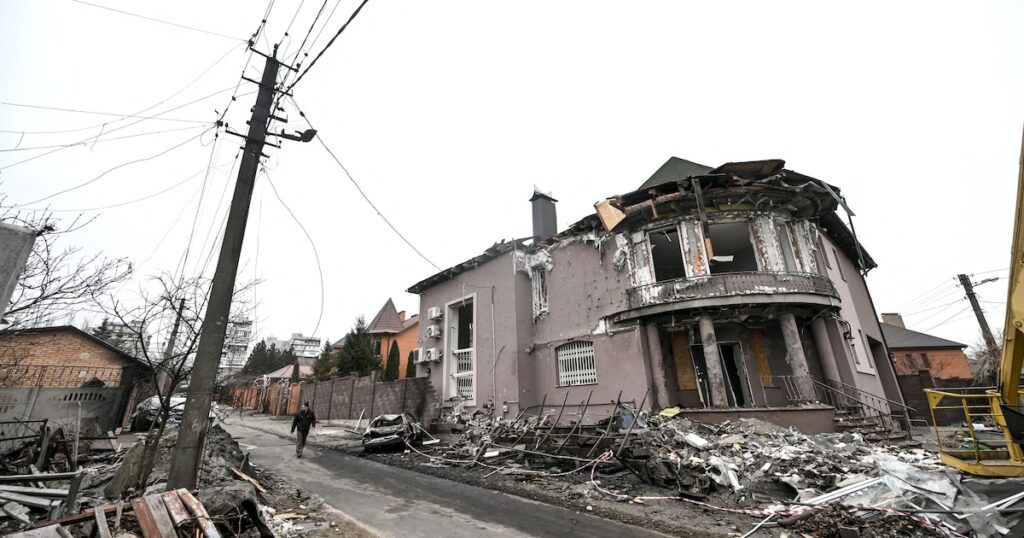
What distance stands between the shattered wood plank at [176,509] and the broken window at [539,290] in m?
13.9

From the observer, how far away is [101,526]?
364 centimetres

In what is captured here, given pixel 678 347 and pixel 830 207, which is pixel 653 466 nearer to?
pixel 678 347

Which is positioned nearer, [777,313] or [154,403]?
[777,313]

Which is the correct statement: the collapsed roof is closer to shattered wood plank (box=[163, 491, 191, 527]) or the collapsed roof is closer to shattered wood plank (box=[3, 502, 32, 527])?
shattered wood plank (box=[163, 491, 191, 527])

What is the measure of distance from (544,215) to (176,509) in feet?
57.2

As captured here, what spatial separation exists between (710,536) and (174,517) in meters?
6.27

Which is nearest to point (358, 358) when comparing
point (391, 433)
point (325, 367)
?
point (325, 367)

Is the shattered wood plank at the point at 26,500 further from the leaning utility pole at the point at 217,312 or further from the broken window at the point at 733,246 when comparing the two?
the broken window at the point at 733,246

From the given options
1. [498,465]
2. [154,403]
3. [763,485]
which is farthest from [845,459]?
[154,403]

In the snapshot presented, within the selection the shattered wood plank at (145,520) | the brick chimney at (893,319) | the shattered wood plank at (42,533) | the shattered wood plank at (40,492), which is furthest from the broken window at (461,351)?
the brick chimney at (893,319)


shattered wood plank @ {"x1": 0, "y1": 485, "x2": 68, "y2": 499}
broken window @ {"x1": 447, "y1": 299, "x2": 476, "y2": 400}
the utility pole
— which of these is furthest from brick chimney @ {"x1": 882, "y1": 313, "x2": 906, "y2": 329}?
shattered wood plank @ {"x1": 0, "y1": 485, "x2": 68, "y2": 499}

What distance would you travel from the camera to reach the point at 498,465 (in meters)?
10.7

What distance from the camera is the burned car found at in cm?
1367

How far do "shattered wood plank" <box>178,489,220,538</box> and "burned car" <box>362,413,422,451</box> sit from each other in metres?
9.86
